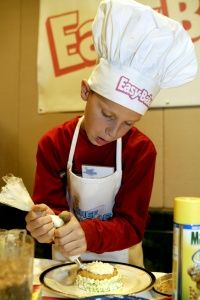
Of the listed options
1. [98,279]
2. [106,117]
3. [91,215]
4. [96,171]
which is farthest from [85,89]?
[98,279]

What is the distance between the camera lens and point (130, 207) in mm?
1000

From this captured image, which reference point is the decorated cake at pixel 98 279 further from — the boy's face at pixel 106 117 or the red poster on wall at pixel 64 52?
the red poster on wall at pixel 64 52

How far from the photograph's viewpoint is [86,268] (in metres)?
0.75

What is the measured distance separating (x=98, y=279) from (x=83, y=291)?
0.04m

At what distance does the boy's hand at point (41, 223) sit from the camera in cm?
72

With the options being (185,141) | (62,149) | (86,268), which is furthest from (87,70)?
(86,268)

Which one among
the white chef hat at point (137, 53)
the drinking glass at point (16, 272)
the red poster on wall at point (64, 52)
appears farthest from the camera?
the red poster on wall at point (64, 52)

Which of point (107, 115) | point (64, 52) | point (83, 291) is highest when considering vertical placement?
point (64, 52)

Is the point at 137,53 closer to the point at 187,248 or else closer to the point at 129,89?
the point at 129,89

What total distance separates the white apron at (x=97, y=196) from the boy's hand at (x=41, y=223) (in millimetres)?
252

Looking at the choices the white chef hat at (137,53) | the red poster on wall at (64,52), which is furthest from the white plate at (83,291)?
the red poster on wall at (64,52)

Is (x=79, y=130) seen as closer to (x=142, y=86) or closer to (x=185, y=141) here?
(x=142, y=86)

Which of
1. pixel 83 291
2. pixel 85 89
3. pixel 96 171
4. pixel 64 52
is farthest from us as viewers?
pixel 64 52

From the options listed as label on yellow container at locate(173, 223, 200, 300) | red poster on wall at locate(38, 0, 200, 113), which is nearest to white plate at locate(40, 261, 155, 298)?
label on yellow container at locate(173, 223, 200, 300)
